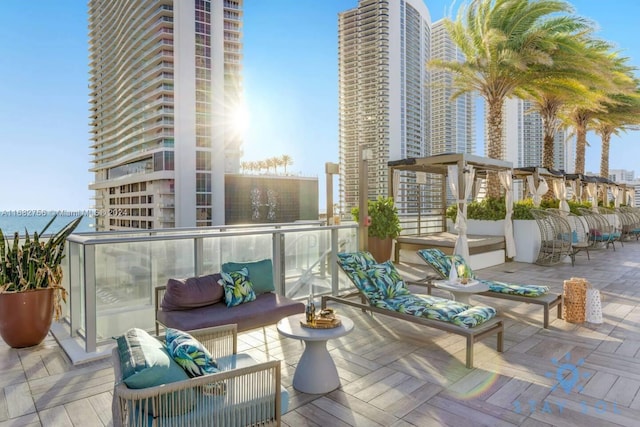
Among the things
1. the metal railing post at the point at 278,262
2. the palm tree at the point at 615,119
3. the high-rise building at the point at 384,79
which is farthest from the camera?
the high-rise building at the point at 384,79

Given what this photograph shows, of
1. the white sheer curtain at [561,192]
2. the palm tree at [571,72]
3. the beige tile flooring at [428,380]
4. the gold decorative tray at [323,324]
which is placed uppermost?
the palm tree at [571,72]

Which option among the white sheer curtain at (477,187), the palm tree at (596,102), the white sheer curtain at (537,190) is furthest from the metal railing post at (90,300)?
the palm tree at (596,102)

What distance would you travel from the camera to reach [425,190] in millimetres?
11727

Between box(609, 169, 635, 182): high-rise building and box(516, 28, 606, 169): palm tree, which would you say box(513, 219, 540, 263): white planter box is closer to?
box(516, 28, 606, 169): palm tree

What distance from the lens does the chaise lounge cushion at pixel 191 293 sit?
3699 mm

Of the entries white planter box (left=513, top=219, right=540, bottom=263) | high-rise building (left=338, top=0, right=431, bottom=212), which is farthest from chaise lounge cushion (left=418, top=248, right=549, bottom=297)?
high-rise building (left=338, top=0, right=431, bottom=212)

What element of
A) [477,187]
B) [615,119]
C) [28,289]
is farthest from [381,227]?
[615,119]

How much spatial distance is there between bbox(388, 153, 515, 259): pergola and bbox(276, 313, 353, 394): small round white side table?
579cm

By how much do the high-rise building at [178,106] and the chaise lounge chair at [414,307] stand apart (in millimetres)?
40708

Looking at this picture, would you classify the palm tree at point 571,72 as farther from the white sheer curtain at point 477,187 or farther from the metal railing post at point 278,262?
the metal railing post at point 278,262

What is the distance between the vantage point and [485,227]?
1065 centimetres

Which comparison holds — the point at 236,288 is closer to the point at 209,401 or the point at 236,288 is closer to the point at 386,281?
the point at 386,281

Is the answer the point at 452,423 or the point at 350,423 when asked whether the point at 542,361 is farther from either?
the point at 350,423

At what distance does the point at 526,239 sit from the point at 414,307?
7.18 meters
